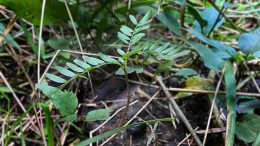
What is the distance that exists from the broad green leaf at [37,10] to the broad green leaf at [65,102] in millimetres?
378

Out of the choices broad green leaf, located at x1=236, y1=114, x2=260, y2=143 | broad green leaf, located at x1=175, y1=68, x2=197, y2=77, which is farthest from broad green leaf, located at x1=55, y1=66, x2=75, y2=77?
broad green leaf, located at x1=236, y1=114, x2=260, y2=143

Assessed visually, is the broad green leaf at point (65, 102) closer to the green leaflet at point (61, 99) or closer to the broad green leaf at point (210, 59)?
the green leaflet at point (61, 99)

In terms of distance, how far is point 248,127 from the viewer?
0.90 m

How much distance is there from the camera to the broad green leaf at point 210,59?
983 mm

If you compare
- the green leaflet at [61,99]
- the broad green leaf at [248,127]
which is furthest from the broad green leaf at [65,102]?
the broad green leaf at [248,127]

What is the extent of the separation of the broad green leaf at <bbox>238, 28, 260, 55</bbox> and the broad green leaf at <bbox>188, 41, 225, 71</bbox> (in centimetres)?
7

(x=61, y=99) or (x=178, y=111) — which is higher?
(x=61, y=99)

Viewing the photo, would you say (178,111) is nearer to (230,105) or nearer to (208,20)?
(230,105)

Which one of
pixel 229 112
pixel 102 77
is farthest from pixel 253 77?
pixel 102 77

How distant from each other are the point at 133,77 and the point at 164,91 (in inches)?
5.6

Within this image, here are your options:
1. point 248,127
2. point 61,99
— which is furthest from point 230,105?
point 61,99

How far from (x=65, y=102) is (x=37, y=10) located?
0.39 m

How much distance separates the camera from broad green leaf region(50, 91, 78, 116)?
797 millimetres

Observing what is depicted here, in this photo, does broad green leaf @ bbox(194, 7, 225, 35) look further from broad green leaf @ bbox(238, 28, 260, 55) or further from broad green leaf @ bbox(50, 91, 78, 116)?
broad green leaf @ bbox(50, 91, 78, 116)
